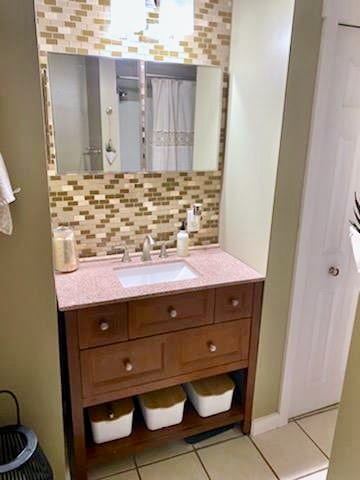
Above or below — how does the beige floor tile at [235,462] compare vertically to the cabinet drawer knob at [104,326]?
below

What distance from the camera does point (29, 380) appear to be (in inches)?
56.9

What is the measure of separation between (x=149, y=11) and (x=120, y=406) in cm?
188

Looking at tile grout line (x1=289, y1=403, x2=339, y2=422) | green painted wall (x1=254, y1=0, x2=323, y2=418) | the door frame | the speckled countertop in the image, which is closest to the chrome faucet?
the speckled countertop

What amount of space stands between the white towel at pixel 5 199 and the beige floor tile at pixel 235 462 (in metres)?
1.47

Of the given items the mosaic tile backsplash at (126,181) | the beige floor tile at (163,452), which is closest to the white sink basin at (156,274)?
the mosaic tile backsplash at (126,181)

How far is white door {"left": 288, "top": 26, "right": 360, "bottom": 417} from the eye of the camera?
1644 millimetres

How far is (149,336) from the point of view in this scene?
1.64m

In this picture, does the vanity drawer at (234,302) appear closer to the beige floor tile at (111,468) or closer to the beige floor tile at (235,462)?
the beige floor tile at (235,462)

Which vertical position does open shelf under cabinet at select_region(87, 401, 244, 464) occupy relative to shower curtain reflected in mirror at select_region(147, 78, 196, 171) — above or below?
below

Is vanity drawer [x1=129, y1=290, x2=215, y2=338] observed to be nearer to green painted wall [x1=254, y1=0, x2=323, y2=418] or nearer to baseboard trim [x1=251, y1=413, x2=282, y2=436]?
green painted wall [x1=254, y1=0, x2=323, y2=418]

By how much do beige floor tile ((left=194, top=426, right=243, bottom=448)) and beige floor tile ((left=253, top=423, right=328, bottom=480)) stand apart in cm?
10

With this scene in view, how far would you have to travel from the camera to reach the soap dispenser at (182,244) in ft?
6.60

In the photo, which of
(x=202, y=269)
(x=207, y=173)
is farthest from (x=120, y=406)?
(x=207, y=173)

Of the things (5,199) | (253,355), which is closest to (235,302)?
(253,355)
